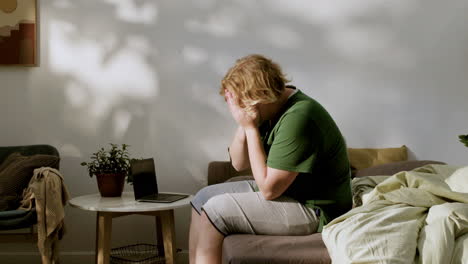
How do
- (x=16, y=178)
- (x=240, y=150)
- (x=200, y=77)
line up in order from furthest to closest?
(x=200, y=77) < (x=16, y=178) < (x=240, y=150)

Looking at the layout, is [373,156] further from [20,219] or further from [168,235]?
[20,219]

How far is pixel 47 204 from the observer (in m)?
3.13

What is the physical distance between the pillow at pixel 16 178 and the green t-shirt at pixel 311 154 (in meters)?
1.68

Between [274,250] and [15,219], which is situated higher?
[274,250]

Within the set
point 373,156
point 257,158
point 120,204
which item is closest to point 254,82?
point 257,158

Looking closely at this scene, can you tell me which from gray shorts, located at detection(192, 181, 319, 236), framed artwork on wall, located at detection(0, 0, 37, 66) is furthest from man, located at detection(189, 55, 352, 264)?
framed artwork on wall, located at detection(0, 0, 37, 66)

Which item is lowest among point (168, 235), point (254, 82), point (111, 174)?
point (168, 235)

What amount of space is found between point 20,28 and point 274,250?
8.61 feet

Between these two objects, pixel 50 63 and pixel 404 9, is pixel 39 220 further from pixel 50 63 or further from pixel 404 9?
pixel 404 9

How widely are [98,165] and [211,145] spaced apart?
0.72m

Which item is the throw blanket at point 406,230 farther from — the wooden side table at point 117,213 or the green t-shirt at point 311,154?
the wooden side table at point 117,213

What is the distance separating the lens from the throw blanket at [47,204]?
10.2ft

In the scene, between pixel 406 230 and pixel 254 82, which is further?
pixel 254 82

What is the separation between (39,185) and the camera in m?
3.14
